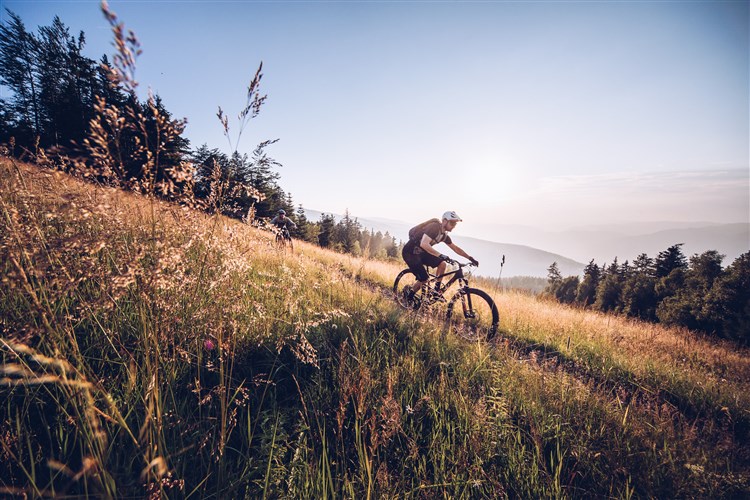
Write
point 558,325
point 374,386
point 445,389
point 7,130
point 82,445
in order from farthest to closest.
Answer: point 7,130, point 558,325, point 445,389, point 374,386, point 82,445

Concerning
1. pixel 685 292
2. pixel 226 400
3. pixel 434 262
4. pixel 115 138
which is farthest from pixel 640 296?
pixel 115 138

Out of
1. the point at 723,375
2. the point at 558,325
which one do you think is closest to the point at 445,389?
the point at 558,325

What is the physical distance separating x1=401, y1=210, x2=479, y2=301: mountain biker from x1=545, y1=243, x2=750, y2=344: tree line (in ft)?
22.6

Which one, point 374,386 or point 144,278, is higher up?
point 144,278

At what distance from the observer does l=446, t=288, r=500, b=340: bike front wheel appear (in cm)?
524

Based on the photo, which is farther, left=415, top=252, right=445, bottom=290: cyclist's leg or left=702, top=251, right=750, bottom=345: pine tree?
left=702, top=251, right=750, bottom=345: pine tree

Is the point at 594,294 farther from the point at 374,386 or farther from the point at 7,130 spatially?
the point at 7,130

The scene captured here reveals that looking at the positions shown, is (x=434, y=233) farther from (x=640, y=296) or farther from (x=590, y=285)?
(x=590, y=285)

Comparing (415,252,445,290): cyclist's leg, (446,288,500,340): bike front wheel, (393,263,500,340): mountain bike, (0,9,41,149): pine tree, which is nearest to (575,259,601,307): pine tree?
(446,288,500,340): bike front wheel

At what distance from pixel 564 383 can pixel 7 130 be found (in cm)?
5111

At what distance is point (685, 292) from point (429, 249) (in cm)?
4446

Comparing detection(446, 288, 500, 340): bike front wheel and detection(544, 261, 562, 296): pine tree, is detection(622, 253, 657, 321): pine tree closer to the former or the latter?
detection(544, 261, 562, 296): pine tree

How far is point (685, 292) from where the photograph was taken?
3222 centimetres

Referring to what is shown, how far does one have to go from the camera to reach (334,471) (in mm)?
1841
